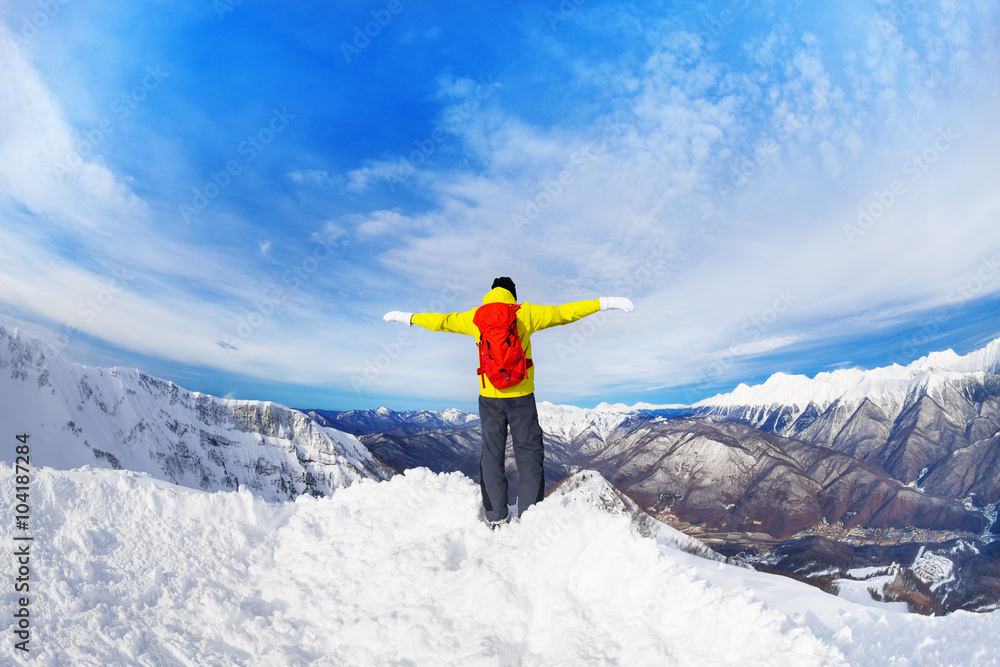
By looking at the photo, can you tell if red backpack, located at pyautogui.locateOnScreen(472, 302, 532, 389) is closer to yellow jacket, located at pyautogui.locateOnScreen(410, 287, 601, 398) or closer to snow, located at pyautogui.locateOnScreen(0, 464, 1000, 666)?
yellow jacket, located at pyautogui.locateOnScreen(410, 287, 601, 398)

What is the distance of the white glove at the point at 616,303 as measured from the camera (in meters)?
6.79

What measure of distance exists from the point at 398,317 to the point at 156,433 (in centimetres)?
20289

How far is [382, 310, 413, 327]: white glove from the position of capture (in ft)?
26.8

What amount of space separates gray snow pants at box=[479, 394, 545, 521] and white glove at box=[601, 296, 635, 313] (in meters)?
1.82

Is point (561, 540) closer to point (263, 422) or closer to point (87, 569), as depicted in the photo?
point (87, 569)

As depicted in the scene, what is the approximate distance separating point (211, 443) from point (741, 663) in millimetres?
214681

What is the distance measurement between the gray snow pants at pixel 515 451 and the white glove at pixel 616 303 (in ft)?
5.96

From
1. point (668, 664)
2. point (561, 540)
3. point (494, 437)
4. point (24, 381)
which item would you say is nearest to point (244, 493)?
point (494, 437)

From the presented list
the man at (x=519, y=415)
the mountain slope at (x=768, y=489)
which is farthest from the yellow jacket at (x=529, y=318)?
the mountain slope at (x=768, y=489)

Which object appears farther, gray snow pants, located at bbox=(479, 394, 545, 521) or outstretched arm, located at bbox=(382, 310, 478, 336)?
outstretched arm, located at bbox=(382, 310, 478, 336)

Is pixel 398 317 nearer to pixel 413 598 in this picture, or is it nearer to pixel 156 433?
pixel 413 598

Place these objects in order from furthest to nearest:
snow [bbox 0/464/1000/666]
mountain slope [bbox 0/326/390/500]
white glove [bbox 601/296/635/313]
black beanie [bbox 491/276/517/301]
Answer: mountain slope [bbox 0/326/390/500], black beanie [bbox 491/276/517/301], white glove [bbox 601/296/635/313], snow [bbox 0/464/1000/666]

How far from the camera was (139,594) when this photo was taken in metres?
5.37

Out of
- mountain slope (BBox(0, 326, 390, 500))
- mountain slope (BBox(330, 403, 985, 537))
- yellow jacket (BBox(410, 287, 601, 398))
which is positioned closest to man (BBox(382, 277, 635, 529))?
yellow jacket (BBox(410, 287, 601, 398))
